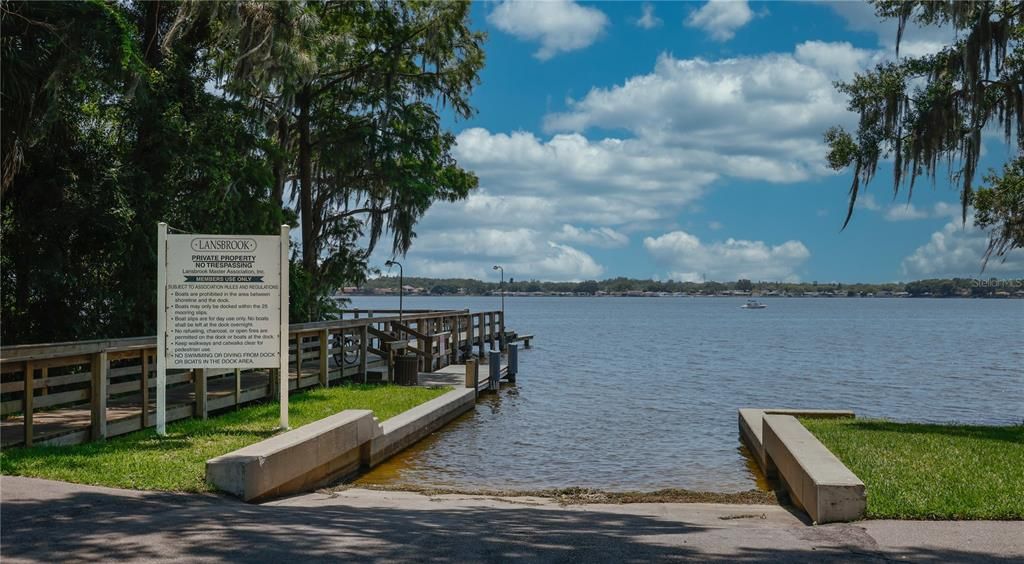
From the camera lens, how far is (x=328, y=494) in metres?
8.73

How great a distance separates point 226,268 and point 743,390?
20.7 m

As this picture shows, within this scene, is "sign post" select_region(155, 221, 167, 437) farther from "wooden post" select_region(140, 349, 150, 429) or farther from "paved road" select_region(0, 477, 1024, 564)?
"paved road" select_region(0, 477, 1024, 564)

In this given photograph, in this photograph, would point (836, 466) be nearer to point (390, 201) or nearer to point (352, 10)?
point (390, 201)

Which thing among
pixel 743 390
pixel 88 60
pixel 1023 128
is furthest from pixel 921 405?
pixel 88 60

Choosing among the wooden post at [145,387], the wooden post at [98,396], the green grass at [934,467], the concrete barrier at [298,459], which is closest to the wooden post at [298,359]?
the concrete barrier at [298,459]

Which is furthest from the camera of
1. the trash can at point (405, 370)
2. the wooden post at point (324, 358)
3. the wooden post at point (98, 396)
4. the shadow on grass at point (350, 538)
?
the trash can at point (405, 370)

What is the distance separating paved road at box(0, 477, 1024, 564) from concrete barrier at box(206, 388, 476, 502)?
27 centimetres

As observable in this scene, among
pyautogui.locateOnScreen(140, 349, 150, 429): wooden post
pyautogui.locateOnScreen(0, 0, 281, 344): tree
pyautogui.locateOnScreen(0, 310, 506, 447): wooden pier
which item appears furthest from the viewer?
pyautogui.locateOnScreen(0, 0, 281, 344): tree

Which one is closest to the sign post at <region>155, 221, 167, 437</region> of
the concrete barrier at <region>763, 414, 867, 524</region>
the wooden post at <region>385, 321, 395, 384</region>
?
the concrete barrier at <region>763, 414, 867, 524</region>

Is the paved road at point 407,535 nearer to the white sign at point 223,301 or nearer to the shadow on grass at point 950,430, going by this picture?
the white sign at point 223,301

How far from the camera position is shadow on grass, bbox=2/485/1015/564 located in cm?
533

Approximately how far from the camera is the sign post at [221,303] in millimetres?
10211

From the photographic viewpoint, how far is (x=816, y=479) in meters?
7.02

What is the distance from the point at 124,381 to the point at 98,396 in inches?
99.0
